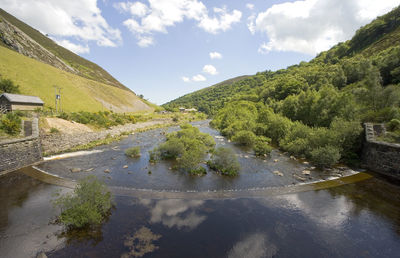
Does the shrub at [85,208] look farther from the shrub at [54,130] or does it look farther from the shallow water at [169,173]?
the shrub at [54,130]

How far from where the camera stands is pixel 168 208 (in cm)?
1554

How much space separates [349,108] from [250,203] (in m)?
26.5

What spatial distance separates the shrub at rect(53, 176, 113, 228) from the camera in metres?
Answer: 12.5

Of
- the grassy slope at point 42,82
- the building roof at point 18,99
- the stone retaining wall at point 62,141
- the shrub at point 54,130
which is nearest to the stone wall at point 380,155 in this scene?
the stone retaining wall at point 62,141

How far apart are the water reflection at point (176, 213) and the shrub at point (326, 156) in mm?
17793

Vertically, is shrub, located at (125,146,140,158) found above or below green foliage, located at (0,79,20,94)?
below

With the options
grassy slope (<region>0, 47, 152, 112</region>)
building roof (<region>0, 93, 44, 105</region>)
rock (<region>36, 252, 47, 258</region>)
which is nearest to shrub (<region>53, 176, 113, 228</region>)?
rock (<region>36, 252, 47, 258</region>)

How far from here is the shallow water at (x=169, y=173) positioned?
66.3 feet

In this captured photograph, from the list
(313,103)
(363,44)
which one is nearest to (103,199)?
(313,103)

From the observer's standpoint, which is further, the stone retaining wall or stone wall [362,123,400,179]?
the stone retaining wall

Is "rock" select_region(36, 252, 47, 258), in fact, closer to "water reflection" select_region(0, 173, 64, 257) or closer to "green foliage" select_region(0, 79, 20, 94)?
"water reflection" select_region(0, 173, 64, 257)

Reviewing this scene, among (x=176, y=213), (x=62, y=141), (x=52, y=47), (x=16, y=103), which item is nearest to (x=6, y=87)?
(x=16, y=103)

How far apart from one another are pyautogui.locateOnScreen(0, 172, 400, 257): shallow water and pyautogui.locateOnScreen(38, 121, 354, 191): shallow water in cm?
291

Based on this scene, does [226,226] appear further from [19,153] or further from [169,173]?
[19,153]
